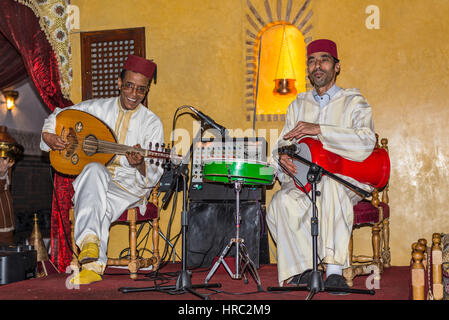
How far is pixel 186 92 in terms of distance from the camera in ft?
16.3

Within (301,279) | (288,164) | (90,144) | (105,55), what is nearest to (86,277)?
(90,144)

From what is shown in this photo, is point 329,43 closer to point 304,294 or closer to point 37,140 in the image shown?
point 304,294

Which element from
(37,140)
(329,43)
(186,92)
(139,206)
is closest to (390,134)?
(329,43)

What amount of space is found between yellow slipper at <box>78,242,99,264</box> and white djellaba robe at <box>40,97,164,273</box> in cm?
6

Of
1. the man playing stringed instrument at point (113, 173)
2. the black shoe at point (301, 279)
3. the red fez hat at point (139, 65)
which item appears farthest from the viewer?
the red fez hat at point (139, 65)

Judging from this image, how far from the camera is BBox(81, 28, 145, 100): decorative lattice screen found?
16.6ft

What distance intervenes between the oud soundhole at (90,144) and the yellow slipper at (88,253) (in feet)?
2.43

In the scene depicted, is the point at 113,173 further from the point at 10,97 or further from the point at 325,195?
the point at 10,97

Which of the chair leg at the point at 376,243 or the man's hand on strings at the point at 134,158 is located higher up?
the man's hand on strings at the point at 134,158

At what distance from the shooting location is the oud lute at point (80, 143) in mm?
3852

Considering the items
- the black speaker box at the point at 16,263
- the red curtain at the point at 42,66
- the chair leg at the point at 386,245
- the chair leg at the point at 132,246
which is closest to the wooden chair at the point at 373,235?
the chair leg at the point at 386,245

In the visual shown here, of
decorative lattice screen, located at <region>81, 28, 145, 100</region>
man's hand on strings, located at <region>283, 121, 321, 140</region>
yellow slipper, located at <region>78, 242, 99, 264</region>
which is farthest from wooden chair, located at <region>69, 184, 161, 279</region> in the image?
decorative lattice screen, located at <region>81, 28, 145, 100</region>

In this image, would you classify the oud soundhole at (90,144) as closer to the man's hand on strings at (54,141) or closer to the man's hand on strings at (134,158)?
the man's hand on strings at (54,141)

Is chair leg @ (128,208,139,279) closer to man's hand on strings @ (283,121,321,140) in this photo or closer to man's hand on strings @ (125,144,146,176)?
man's hand on strings @ (125,144,146,176)
